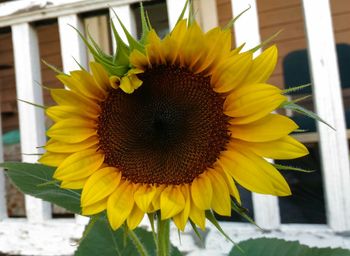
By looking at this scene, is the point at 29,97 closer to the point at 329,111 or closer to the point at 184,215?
the point at 329,111

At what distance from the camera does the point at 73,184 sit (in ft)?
1.50

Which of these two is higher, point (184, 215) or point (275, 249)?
point (184, 215)

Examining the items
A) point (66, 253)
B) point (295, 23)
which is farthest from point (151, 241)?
point (295, 23)

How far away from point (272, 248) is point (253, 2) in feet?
2.89

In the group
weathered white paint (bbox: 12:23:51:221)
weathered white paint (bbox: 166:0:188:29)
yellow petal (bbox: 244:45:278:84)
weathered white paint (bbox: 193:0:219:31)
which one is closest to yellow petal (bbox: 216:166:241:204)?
yellow petal (bbox: 244:45:278:84)

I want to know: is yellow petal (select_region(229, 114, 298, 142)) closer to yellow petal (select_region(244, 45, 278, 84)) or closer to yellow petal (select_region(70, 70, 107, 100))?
yellow petal (select_region(244, 45, 278, 84))

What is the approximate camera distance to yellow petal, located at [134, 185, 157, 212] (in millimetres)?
423

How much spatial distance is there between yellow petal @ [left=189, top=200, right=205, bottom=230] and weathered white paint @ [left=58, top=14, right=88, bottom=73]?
1.10 metres

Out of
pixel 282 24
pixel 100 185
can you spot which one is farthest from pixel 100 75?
pixel 282 24

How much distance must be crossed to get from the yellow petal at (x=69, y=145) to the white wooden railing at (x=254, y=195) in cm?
71

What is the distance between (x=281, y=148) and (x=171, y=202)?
131 millimetres

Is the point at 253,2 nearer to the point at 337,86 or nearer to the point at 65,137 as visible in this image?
the point at 337,86

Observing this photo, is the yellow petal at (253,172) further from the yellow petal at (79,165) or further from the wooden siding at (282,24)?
the wooden siding at (282,24)

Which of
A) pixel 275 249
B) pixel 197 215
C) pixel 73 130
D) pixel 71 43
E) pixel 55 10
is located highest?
pixel 55 10
